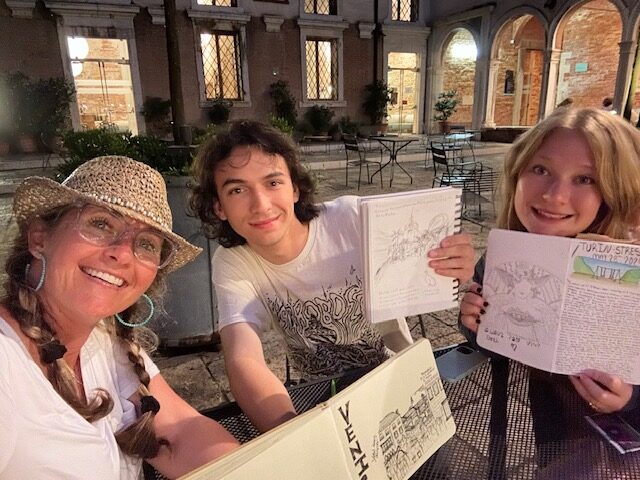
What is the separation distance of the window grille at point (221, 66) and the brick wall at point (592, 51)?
11504 millimetres

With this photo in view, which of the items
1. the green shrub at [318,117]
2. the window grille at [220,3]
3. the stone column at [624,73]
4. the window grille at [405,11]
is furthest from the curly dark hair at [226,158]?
the window grille at [405,11]

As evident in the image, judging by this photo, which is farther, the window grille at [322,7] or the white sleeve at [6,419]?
the window grille at [322,7]

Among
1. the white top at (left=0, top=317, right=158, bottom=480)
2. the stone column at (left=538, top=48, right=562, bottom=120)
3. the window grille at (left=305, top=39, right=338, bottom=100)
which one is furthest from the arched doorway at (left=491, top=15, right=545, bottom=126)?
the white top at (left=0, top=317, right=158, bottom=480)

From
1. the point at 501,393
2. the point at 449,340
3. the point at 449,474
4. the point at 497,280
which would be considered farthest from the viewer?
the point at 449,340

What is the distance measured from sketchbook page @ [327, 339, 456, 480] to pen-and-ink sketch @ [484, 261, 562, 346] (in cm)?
26

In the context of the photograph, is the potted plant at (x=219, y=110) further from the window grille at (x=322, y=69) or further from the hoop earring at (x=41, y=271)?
→ the hoop earring at (x=41, y=271)

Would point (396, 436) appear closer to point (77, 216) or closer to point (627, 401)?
point (627, 401)

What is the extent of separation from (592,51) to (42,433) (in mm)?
19440

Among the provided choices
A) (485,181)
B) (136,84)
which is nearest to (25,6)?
(136,84)

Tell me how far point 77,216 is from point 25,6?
572 inches

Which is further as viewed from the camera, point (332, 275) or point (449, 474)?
point (332, 275)

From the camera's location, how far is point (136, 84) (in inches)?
513

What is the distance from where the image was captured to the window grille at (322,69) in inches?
611

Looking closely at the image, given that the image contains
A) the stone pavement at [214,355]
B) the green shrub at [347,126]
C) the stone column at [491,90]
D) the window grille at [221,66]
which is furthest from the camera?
the green shrub at [347,126]
